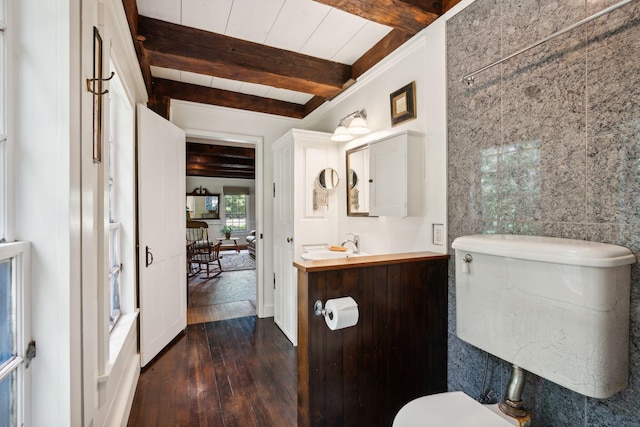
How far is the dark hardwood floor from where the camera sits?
5.56 feet

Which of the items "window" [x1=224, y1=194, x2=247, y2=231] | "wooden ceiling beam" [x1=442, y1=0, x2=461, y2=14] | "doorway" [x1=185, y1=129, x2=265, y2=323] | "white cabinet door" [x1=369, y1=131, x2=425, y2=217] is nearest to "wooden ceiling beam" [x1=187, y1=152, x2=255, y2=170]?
"doorway" [x1=185, y1=129, x2=265, y2=323]

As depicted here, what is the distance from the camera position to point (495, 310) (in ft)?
3.64

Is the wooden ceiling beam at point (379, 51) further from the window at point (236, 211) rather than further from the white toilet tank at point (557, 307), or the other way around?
the window at point (236, 211)

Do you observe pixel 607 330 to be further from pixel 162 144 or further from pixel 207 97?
Result: pixel 207 97

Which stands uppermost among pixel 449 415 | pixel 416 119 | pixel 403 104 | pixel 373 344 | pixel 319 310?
pixel 403 104

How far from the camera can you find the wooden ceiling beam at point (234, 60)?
186 cm

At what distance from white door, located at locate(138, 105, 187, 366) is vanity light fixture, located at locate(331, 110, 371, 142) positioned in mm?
1458

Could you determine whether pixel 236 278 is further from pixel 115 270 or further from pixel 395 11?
pixel 395 11

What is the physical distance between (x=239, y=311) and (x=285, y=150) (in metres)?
2.01

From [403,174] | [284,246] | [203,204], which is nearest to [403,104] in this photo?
[403,174]

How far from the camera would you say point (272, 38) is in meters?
2.04

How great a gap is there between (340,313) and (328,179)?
1682 mm

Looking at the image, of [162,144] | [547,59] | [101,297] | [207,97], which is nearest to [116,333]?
[101,297]

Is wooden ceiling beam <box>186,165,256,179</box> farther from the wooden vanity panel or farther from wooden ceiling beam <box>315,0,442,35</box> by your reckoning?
the wooden vanity panel
